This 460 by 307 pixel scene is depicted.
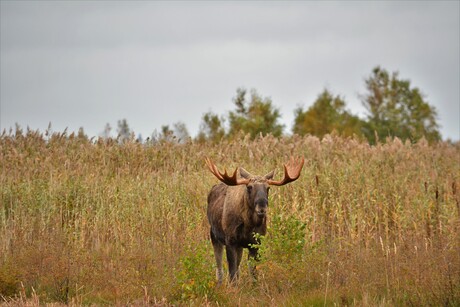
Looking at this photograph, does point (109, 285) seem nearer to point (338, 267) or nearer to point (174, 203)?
point (338, 267)

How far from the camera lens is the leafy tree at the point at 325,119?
4594 centimetres

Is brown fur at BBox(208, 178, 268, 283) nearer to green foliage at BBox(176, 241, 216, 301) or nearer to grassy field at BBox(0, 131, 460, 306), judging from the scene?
grassy field at BBox(0, 131, 460, 306)

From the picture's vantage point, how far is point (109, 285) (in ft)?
38.4

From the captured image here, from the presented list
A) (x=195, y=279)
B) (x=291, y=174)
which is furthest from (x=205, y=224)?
(x=195, y=279)

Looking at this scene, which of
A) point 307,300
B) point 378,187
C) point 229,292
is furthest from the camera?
point 378,187

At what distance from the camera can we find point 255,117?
132ft

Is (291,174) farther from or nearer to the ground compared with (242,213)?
farther from the ground

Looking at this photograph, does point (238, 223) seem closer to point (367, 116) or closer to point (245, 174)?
point (245, 174)

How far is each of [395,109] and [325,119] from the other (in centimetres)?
657

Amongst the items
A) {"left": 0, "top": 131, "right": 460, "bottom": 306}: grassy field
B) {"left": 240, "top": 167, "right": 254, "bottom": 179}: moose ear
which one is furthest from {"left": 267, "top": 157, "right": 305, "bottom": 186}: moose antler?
{"left": 0, "top": 131, "right": 460, "bottom": 306}: grassy field

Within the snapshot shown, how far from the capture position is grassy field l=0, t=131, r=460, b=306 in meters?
10.7

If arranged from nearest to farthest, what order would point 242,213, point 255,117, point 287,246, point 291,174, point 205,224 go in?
point 287,246
point 242,213
point 291,174
point 205,224
point 255,117

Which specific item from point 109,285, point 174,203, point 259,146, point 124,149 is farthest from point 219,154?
point 109,285

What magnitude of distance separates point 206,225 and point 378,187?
411 centimetres
